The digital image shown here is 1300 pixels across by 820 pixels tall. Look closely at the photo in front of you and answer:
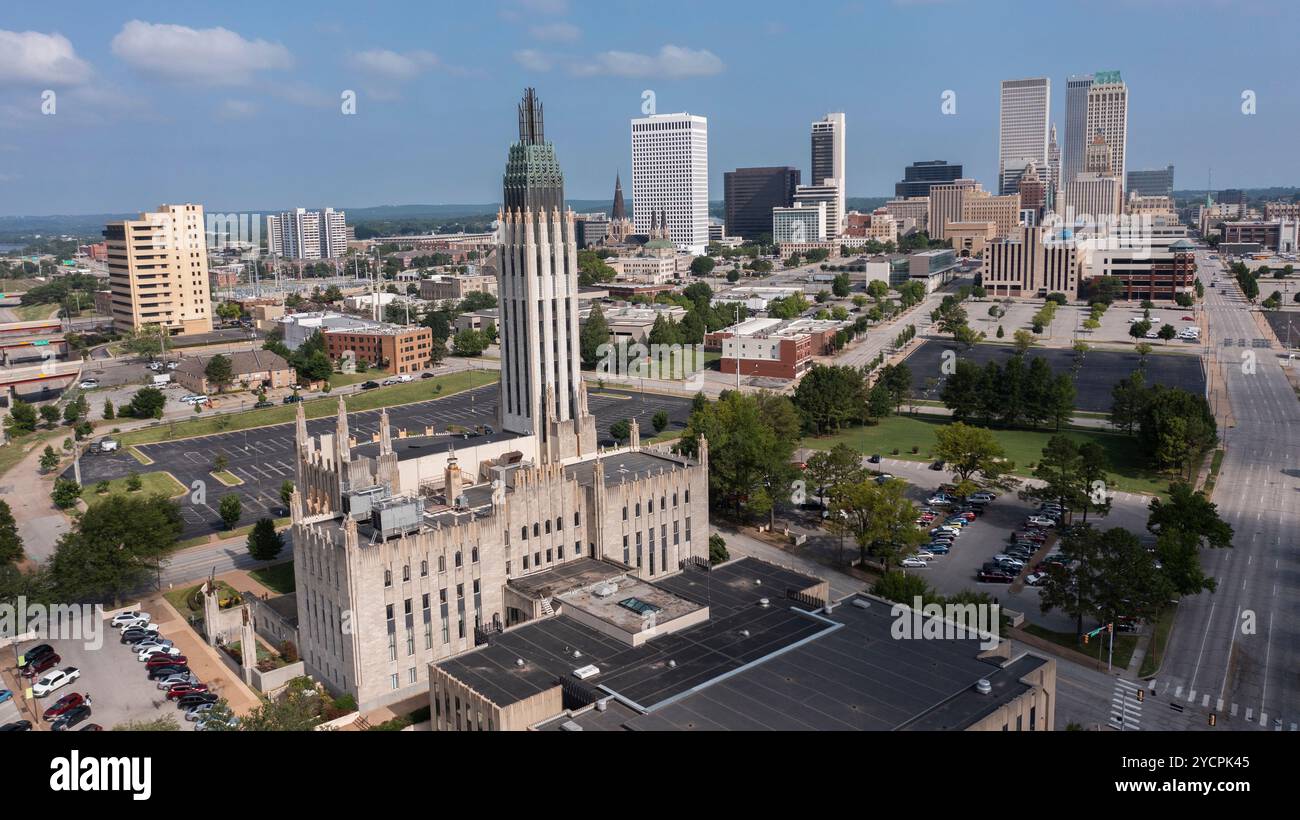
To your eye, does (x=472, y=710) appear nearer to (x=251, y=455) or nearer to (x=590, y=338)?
(x=251, y=455)

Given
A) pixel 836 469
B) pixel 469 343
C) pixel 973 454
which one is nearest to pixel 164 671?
pixel 836 469

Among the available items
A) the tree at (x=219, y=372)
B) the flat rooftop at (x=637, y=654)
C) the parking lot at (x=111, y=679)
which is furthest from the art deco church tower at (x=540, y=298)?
the tree at (x=219, y=372)

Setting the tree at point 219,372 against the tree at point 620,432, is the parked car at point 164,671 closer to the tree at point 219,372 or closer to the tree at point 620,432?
the tree at point 620,432

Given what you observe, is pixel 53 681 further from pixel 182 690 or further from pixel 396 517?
pixel 396 517

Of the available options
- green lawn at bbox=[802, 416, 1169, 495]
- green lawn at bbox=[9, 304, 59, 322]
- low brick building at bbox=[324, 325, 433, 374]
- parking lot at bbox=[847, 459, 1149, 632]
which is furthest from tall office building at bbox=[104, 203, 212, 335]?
parking lot at bbox=[847, 459, 1149, 632]
